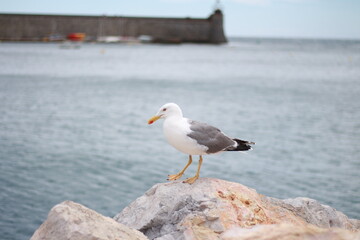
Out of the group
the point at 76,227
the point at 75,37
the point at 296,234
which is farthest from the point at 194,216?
the point at 75,37

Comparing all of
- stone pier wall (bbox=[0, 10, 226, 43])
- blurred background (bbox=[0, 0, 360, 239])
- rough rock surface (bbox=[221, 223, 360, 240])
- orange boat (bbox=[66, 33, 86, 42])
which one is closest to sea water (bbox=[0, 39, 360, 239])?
blurred background (bbox=[0, 0, 360, 239])

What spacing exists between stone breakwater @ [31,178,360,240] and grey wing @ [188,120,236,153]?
0.28 meters

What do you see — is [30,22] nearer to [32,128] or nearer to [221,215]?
[32,128]

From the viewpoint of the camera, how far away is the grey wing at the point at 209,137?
3936mm

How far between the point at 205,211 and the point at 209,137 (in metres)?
0.72

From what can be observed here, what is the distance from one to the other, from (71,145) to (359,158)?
7832 millimetres

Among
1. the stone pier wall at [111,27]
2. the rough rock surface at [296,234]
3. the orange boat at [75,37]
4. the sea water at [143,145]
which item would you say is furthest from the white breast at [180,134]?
the orange boat at [75,37]

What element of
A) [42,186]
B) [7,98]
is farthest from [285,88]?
[42,186]

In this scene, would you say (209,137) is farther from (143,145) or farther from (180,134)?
(143,145)

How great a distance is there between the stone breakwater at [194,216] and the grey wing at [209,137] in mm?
283

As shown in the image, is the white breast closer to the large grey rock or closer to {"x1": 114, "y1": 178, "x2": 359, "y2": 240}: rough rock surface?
{"x1": 114, "y1": 178, "x2": 359, "y2": 240}: rough rock surface

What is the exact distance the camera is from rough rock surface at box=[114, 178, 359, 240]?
11.4 ft

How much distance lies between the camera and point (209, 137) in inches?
159

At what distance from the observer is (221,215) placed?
3512 mm
